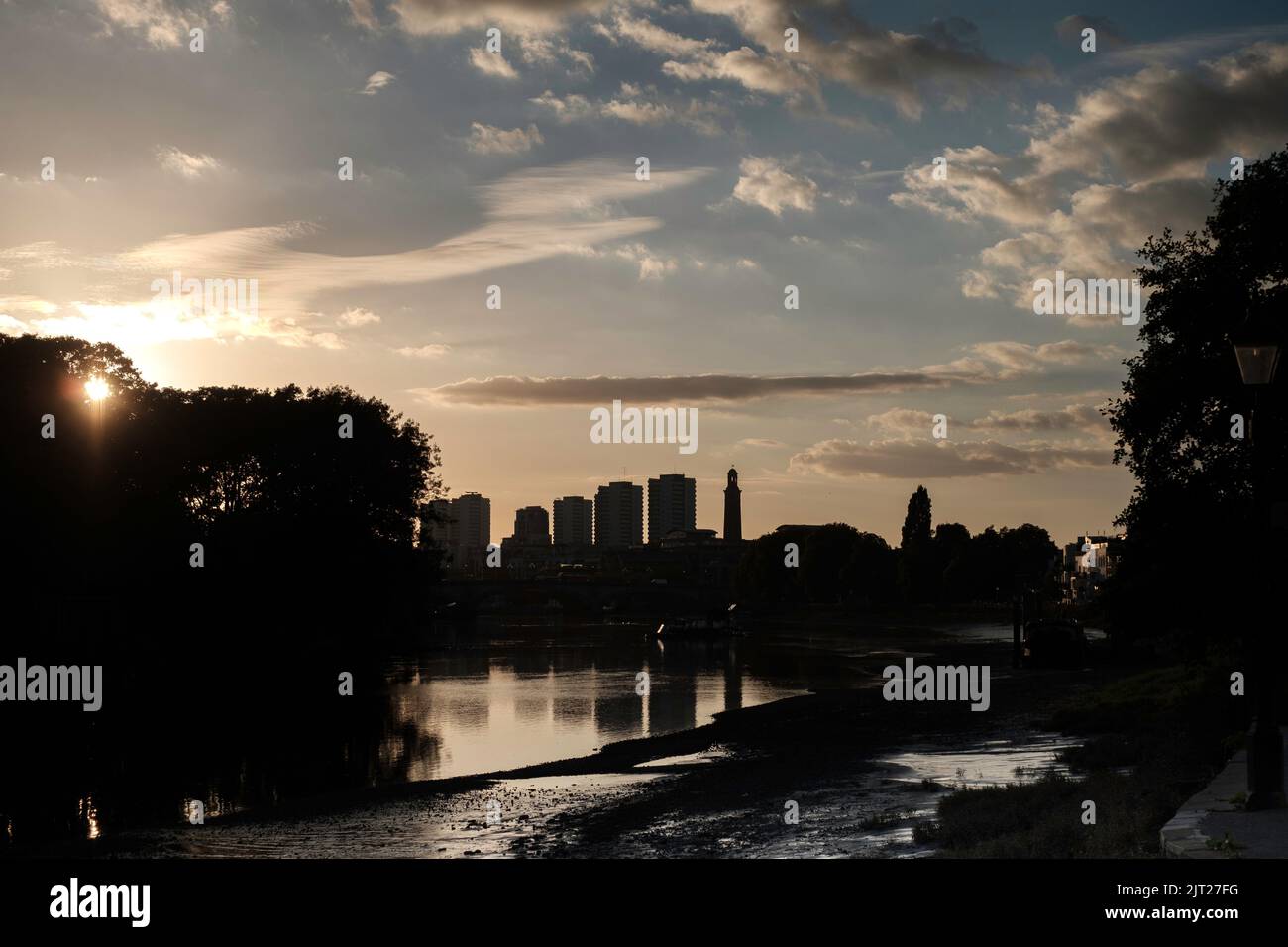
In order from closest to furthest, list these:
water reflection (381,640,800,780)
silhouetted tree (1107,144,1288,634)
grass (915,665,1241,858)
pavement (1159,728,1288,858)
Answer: pavement (1159,728,1288,858), grass (915,665,1241,858), silhouetted tree (1107,144,1288,634), water reflection (381,640,800,780)

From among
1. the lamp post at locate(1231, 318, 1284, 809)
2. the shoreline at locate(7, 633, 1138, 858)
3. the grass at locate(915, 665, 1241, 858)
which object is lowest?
the shoreline at locate(7, 633, 1138, 858)

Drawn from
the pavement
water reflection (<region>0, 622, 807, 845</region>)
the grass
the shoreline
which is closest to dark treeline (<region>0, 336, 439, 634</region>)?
water reflection (<region>0, 622, 807, 845</region>)

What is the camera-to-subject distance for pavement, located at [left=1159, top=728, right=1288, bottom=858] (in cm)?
1534

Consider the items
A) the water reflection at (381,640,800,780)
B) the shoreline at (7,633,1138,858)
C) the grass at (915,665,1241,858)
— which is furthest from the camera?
the water reflection at (381,640,800,780)

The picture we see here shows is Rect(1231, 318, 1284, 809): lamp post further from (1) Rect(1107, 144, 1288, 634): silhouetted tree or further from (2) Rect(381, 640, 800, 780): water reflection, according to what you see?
(2) Rect(381, 640, 800, 780): water reflection

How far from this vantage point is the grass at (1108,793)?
1823cm

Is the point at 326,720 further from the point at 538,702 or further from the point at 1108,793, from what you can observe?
the point at 1108,793

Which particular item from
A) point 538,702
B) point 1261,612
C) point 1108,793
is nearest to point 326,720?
point 538,702

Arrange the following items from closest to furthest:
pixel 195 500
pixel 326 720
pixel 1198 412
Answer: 1. pixel 1198 412
2. pixel 326 720
3. pixel 195 500

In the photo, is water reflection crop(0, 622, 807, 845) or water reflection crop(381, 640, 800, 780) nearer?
water reflection crop(0, 622, 807, 845)

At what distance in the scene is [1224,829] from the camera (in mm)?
16891

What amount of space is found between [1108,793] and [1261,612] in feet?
15.8

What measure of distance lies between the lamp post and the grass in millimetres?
1475
